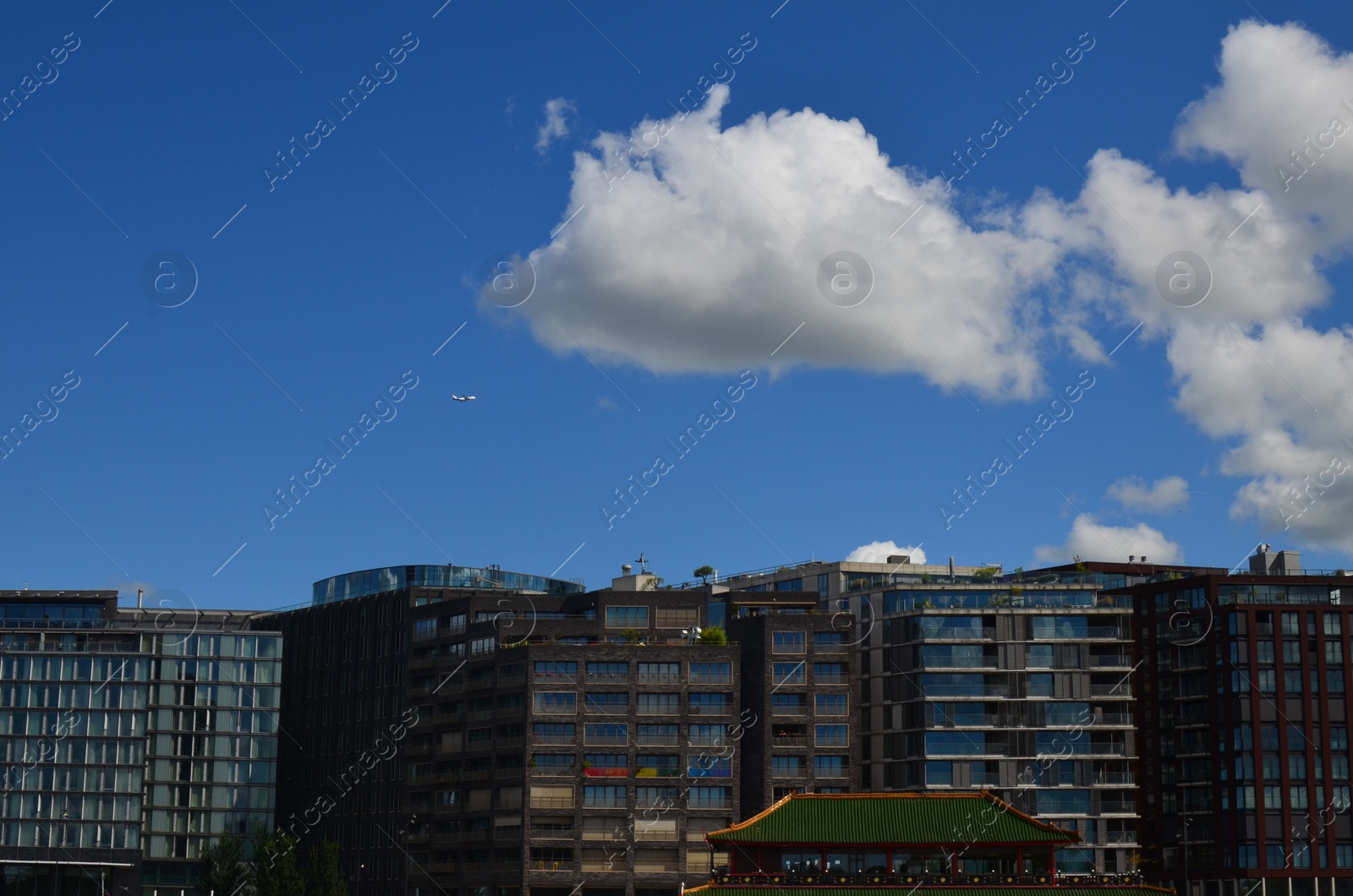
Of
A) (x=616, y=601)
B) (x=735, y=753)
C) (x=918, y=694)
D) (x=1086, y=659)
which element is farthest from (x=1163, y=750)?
(x=616, y=601)

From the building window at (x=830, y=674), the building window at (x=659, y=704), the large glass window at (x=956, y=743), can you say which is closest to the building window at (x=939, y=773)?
the large glass window at (x=956, y=743)

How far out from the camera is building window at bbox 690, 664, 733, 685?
621 ft

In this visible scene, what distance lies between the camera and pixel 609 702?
189375mm

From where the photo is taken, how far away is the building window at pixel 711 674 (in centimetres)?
18938

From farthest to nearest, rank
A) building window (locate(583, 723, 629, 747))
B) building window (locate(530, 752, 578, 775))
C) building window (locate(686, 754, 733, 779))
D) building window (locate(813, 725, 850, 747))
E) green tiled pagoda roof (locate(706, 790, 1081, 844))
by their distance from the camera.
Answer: building window (locate(530, 752, 578, 775)) → building window (locate(583, 723, 629, 747)) → building window (locate(813, 725, 850, 747)) → building window (locate(686, 754, 733, 779)) → green tiled pagoda roof (locate(706, 790, 1081, 844))

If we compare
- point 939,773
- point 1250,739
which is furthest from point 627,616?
point 1250,739

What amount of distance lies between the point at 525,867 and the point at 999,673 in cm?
5113

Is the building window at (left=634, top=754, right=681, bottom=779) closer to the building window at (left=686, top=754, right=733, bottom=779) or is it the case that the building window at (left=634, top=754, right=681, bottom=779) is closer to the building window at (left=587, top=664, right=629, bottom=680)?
the building window at (left=686, top=754, right=733, bottom=779)

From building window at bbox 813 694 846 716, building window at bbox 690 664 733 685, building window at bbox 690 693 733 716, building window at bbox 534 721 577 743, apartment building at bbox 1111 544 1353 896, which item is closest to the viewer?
apartment building at bbox 1111 544 1353 896

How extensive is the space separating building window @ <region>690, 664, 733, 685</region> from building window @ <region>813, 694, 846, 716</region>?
896cm

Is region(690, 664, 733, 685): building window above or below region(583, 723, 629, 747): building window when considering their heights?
above

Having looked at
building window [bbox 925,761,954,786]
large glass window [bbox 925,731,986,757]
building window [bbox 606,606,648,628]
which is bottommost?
building window [bbox 925,761,954,786]

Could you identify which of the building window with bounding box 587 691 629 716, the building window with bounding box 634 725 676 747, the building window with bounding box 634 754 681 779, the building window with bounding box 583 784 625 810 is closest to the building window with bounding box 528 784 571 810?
the building window with bounding box 583 784 625 810

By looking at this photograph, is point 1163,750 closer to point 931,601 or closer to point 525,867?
point 931,601
